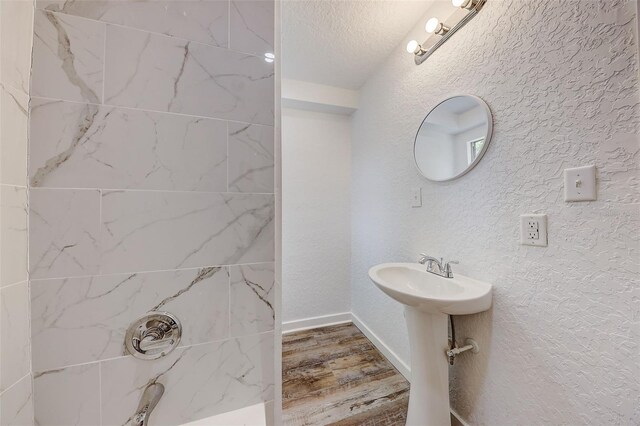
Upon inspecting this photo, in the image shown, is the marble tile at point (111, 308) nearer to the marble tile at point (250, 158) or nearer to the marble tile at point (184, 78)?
the marble tile at point (250, 158)

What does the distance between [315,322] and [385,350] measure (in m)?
0.72

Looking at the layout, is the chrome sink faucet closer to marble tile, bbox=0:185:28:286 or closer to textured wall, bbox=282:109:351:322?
textured wall, bbox=282:109:351:322

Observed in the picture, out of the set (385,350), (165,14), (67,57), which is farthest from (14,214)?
(385,350)

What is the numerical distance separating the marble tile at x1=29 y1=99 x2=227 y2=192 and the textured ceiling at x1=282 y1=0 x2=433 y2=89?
1.22 meters

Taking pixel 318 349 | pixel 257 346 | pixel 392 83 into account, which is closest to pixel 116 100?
pixel 257 346

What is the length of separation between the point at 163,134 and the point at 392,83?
1.63 metres

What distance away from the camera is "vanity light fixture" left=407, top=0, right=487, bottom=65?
3.42 feet

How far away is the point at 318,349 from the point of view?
1.83m

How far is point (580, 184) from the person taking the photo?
702mm

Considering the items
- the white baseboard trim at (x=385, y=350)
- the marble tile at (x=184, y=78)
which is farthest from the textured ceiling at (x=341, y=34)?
the white baseboard trim at (x=385, y=350)

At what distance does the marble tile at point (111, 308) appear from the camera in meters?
0.54

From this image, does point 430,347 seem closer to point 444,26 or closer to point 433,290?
point 433,290

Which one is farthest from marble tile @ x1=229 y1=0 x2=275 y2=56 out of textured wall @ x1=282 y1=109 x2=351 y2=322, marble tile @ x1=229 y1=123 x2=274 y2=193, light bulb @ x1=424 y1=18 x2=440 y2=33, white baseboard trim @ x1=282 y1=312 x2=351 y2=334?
white baseboard trim @ x1=282 y1=312 x2=351 y2=334

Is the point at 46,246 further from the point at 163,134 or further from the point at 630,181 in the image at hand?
the point at 630,181
